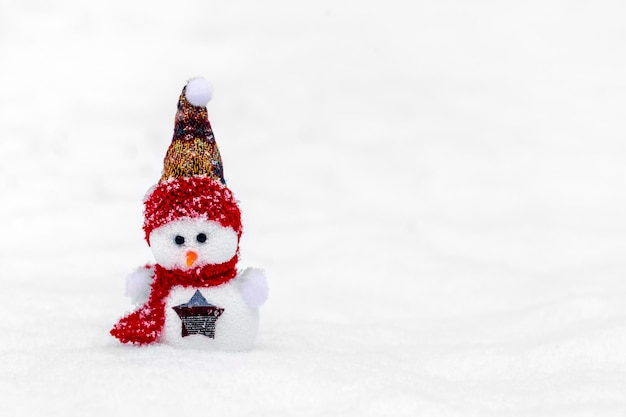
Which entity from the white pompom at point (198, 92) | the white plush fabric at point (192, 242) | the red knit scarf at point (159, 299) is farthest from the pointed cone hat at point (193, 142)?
the red knit scarf at point (159, 299)

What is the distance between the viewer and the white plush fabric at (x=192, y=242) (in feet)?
8.64

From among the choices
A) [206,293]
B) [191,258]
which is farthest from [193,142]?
[206,293]

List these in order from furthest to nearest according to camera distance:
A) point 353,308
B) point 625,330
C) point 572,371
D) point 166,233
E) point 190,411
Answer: point 353,308, point 625,330, point 572,371, point 166,233, point 190,411

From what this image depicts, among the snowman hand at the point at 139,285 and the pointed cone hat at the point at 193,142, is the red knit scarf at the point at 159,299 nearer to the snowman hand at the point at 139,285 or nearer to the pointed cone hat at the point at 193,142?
the snowman hand at the point at 139,285

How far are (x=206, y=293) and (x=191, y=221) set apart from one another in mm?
251

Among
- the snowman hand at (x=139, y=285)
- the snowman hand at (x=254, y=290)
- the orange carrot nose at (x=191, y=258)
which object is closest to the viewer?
the orange carrot nose at (x=191, y=258)

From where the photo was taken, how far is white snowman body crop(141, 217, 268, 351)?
264 centimetres

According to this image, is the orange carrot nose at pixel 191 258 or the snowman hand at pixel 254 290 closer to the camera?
the orange carrot nose at pixel 191 258

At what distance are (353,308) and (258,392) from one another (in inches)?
60.2

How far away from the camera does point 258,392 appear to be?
7.91ft

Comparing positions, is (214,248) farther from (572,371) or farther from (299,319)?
(572,371)

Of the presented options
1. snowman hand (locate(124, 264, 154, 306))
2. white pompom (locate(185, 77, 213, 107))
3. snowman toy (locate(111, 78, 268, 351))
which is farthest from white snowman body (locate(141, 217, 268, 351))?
white pompom (locate(185, 77, 213, 107))

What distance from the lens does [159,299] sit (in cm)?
272

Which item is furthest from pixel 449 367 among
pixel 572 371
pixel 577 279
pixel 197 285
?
pixel 577 279
